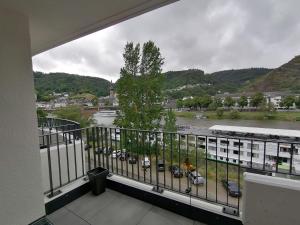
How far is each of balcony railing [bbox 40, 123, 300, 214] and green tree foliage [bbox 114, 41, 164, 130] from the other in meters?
6.72

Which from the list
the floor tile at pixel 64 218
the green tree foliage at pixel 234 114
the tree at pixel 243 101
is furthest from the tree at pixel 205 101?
the floor tile at pixel 64 218

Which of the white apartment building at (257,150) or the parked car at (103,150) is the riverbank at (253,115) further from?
the parked car at (103,150)

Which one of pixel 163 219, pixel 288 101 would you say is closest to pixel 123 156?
pixel 163 219

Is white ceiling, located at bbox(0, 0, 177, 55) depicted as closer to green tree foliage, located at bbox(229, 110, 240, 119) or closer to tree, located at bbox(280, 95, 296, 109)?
tree, located at bbox(280, 95, 296, 109)

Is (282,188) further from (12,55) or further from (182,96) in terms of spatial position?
(182,96)

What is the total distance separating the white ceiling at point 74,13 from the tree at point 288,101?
91.7 inches

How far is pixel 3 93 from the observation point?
1.36 metres

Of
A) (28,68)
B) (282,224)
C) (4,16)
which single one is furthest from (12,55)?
(282,224)

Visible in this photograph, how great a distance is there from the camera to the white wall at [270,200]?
49.6 inches

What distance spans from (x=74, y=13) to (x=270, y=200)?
7.94 ft

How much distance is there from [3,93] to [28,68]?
0.33 m

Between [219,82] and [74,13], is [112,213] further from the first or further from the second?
[219,82]

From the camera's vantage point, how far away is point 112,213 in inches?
71.7

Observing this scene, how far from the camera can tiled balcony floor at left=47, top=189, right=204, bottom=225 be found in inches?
66.4
